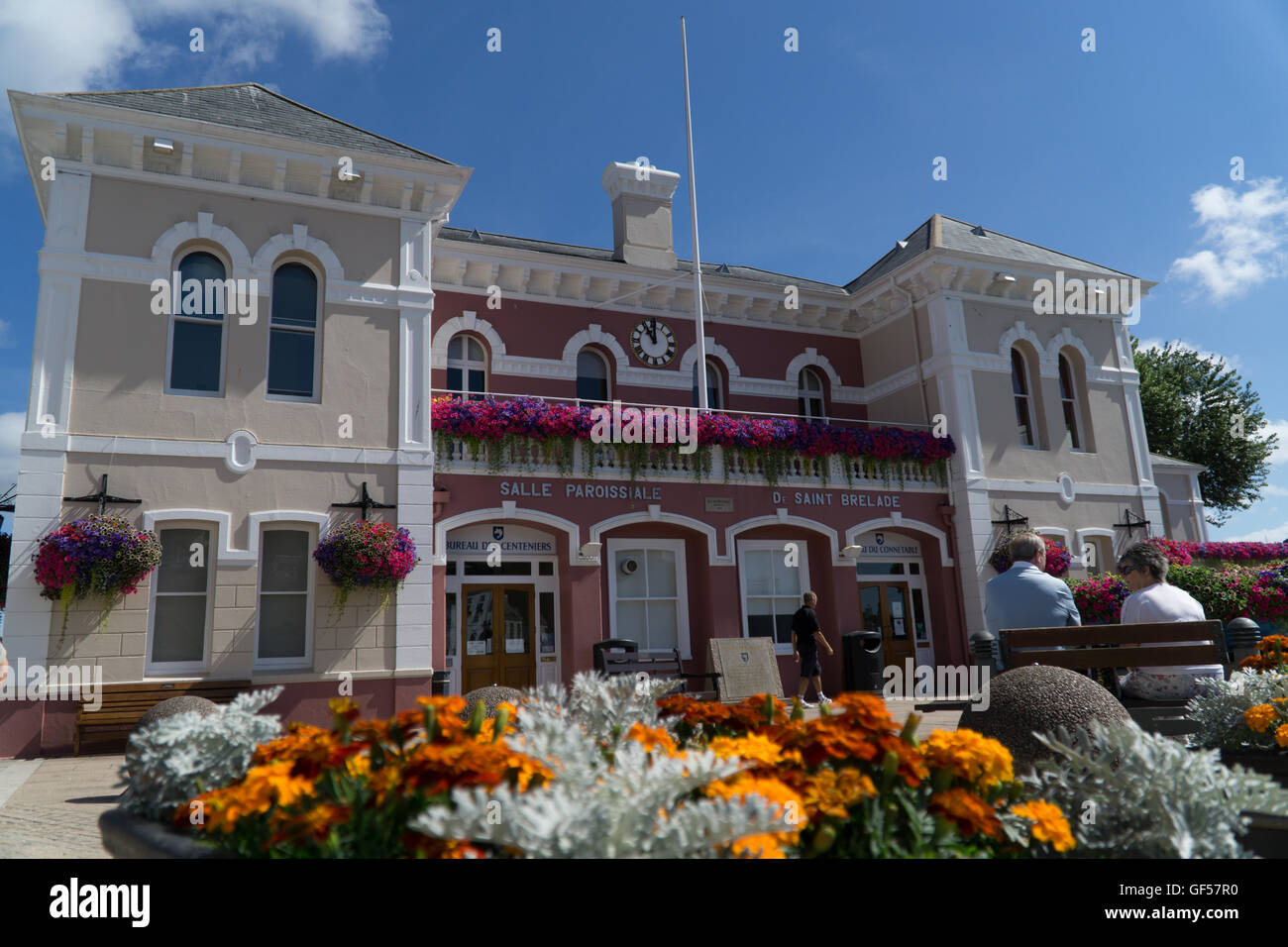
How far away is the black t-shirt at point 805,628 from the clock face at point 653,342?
6290 mm

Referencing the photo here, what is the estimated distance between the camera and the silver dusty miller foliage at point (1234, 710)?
4.58 meters

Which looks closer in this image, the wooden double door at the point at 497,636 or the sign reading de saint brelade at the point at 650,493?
the wooden double door at the point at 497,636

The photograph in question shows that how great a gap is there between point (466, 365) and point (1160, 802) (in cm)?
1534

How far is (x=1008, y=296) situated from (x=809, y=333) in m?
4.42

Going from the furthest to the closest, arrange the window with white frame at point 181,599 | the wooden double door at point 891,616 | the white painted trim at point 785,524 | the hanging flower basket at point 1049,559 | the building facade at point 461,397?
the wooden double door at point 891,616 → the hanging flower basket at point 1049,559 → the white painted trim at point 785,524 → the building facade at point 461,397 → the window with white frame at point 181,599

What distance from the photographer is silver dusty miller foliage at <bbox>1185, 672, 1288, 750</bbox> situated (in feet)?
15.0

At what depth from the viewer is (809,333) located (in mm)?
20297

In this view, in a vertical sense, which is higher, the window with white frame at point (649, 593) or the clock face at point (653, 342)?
the clock face at point (653, 342)

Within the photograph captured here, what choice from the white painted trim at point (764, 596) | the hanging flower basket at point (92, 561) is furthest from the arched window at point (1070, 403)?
the hanging flower basket at point (92, 561)

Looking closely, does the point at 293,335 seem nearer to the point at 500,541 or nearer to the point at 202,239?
the point at 202,239

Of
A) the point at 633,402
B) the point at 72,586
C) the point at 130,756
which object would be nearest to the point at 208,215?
the point at 72,586

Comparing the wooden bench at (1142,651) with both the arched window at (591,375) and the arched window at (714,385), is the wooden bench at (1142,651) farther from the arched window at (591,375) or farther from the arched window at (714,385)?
the arched window at (714,385)

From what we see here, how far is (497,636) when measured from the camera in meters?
15.0
